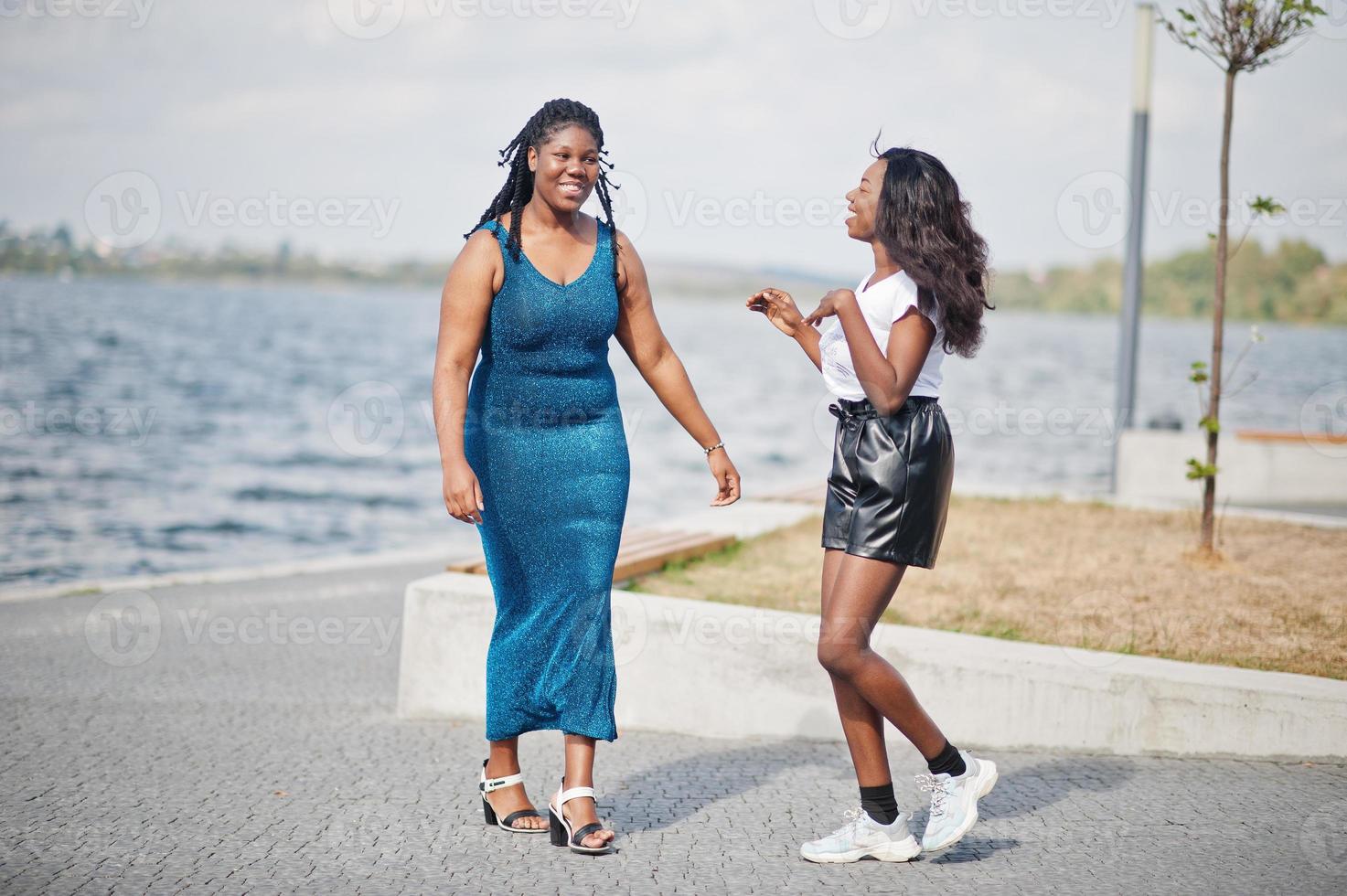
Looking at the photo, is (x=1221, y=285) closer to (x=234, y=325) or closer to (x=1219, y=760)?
(x=1219, y=760)

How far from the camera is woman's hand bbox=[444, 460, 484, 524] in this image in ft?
12.6

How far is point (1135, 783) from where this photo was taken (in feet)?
14.9

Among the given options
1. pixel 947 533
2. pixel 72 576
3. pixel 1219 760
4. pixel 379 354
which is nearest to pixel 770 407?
pixel 379 354

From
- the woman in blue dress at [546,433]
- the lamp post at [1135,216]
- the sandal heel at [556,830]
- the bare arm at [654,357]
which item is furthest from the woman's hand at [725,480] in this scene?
the lamp post at [1135,216]

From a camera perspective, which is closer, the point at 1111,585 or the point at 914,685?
the point at 914,685

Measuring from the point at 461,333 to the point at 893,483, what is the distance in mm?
1396

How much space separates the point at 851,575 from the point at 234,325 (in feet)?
289

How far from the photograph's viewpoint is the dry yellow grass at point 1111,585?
18.7ft

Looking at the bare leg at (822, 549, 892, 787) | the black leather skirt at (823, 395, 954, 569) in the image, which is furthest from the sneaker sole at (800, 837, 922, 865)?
the black leather skirt at (823, 395, 954, 569)

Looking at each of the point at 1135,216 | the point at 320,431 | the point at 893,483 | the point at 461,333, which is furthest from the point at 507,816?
the point at 320,431

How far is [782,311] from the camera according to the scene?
3.83 m

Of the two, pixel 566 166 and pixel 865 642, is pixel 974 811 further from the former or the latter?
pixel 566 166

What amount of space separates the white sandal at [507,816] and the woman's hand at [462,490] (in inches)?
37.7

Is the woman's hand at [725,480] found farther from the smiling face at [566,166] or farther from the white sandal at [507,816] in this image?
the white sandal at [507,816]
